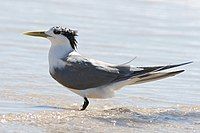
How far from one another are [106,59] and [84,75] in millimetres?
1833

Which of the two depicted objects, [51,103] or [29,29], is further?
[29,29]

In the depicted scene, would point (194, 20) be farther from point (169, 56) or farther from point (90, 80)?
point (90, 80)

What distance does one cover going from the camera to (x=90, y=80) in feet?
27.6

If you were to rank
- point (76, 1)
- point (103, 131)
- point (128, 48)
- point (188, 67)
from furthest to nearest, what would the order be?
point (76, 1)
point (128, 48)
point (188, 67)
point (103, 131)

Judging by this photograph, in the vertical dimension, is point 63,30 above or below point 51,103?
above

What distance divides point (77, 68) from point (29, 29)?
3178 millimetres

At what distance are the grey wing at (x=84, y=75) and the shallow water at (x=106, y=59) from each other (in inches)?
8.5

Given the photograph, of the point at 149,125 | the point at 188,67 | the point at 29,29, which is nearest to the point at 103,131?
the point at 149,125

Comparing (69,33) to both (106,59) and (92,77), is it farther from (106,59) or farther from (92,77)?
(106,59)

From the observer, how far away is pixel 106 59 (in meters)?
10.2

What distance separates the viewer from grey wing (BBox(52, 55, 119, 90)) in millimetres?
8375

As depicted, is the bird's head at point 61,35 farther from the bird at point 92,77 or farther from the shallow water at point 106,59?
the shallow water at point 106,59

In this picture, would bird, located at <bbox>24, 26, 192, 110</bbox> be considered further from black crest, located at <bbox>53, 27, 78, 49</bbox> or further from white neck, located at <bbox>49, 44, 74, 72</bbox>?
black crest, located at <bbox>53, 27, 78, 49</bbox>

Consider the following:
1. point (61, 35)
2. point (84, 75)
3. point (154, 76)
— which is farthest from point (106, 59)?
point (154, 76)
